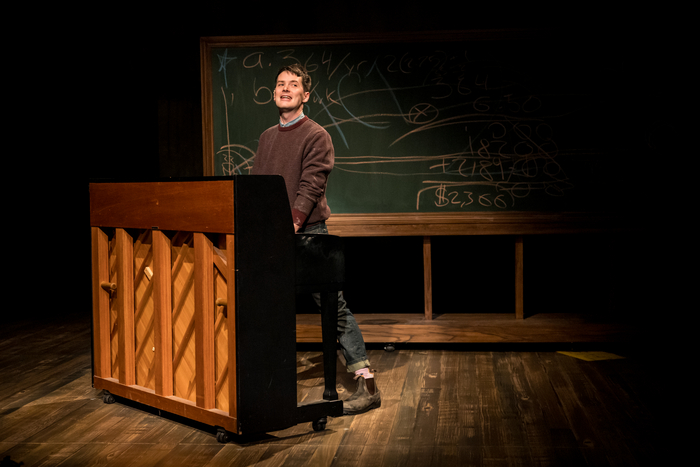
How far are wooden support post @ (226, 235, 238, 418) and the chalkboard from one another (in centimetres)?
185

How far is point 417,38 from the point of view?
153 inches

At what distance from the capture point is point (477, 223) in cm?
386

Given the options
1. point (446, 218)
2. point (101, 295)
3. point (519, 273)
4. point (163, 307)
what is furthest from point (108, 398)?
point (519, 273)

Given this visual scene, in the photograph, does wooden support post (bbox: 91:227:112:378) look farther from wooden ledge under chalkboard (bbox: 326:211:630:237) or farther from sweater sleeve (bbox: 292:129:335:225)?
wooden ledge under chalkboard (bbox: 326:211:630:237)

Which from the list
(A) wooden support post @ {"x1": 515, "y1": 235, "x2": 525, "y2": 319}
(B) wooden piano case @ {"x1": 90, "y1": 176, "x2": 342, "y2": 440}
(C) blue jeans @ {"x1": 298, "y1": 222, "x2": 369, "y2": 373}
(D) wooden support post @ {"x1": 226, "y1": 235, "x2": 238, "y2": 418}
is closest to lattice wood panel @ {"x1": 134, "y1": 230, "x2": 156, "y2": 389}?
(B) wooden piano case @ {"x1": 90, "y1": 176, "x2": 342, "y2": 440}

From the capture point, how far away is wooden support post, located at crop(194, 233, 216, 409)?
90.0 inches

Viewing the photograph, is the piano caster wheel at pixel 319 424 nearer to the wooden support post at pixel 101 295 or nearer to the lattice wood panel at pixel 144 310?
the lattice wood panel at pixel 144 310

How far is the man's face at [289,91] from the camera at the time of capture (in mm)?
2713

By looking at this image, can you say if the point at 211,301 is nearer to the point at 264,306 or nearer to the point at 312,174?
the point at 264,306

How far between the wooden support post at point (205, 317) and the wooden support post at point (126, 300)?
506 mm

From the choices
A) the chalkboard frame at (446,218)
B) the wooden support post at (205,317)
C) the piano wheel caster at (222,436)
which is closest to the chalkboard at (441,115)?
the chalkboard frame at (446,218)

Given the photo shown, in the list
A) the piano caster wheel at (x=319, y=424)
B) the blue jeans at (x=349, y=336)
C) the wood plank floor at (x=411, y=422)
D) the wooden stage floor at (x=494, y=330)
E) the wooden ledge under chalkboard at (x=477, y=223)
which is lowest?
the wood plank floor at (x=411, y=422)

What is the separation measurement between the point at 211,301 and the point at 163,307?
28 cm

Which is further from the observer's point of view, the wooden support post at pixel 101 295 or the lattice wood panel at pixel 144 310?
the wooden support post at pixel 101 295
